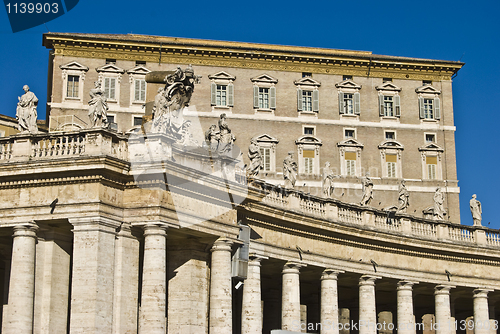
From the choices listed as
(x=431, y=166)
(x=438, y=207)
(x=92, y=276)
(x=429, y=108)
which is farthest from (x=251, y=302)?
(x=429, y=108)

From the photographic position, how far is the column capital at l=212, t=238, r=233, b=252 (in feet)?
122

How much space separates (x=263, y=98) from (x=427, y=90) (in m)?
16.8

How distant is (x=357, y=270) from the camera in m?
47.2

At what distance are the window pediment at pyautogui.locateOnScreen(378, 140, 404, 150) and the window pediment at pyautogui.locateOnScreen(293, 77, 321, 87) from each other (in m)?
8.44

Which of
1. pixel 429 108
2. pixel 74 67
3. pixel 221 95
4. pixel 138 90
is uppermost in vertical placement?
pixel 74 67

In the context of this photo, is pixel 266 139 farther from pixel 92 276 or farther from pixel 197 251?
pixel 92 276

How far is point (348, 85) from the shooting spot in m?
85.3

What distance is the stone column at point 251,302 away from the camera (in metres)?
40.2

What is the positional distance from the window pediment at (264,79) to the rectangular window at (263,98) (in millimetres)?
760

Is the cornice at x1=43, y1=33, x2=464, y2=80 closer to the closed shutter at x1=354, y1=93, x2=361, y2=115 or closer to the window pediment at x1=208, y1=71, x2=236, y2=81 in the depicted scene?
the window pediment at x1=208, y1=71, x2=236, y2=81

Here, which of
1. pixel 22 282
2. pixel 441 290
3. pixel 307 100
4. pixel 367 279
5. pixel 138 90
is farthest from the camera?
pixel 307 100

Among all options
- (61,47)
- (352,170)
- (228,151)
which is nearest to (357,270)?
(228,151)

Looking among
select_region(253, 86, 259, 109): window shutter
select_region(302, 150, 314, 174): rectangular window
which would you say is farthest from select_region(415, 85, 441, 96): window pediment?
select_region(253, 86, 259, 109): window shutter

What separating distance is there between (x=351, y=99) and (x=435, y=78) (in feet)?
30.2
